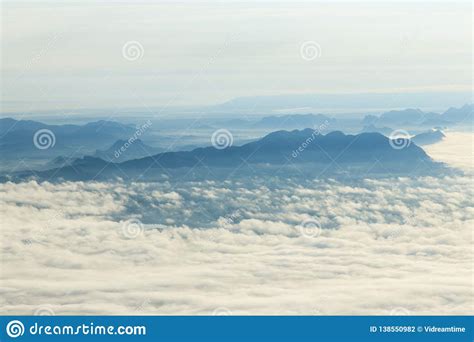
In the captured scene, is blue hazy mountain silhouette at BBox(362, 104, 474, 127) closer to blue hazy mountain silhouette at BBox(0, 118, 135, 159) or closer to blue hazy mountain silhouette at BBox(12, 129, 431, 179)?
blue hazy mountain silhouette at BBox(12, 129, 431, 179)

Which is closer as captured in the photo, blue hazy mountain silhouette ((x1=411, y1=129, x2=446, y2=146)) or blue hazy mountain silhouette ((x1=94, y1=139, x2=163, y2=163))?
blue hazy mountain silhouette ((x1=94, y1=139, x2=163, y2=163))

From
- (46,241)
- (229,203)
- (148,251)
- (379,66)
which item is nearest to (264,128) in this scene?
(229,203)

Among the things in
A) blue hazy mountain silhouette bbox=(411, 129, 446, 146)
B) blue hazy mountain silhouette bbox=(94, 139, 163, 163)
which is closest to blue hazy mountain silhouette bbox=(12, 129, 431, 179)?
blue hazy mountain silhouette bbox=(94, 139, 163, 163)

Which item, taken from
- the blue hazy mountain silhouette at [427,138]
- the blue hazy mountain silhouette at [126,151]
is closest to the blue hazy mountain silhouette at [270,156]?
the blue hazy mountain silhouette at [126,151]

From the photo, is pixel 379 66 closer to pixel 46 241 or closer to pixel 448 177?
pixel 448 177

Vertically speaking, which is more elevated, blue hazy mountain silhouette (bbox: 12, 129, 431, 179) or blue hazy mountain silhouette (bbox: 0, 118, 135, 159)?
blue hazy mountain silhouette (bbox: 0, 118, 135, 159)

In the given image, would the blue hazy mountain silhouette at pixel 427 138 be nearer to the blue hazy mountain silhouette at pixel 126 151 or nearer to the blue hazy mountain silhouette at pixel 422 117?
the blue hazy mountain silhouette at pixel 422 117
